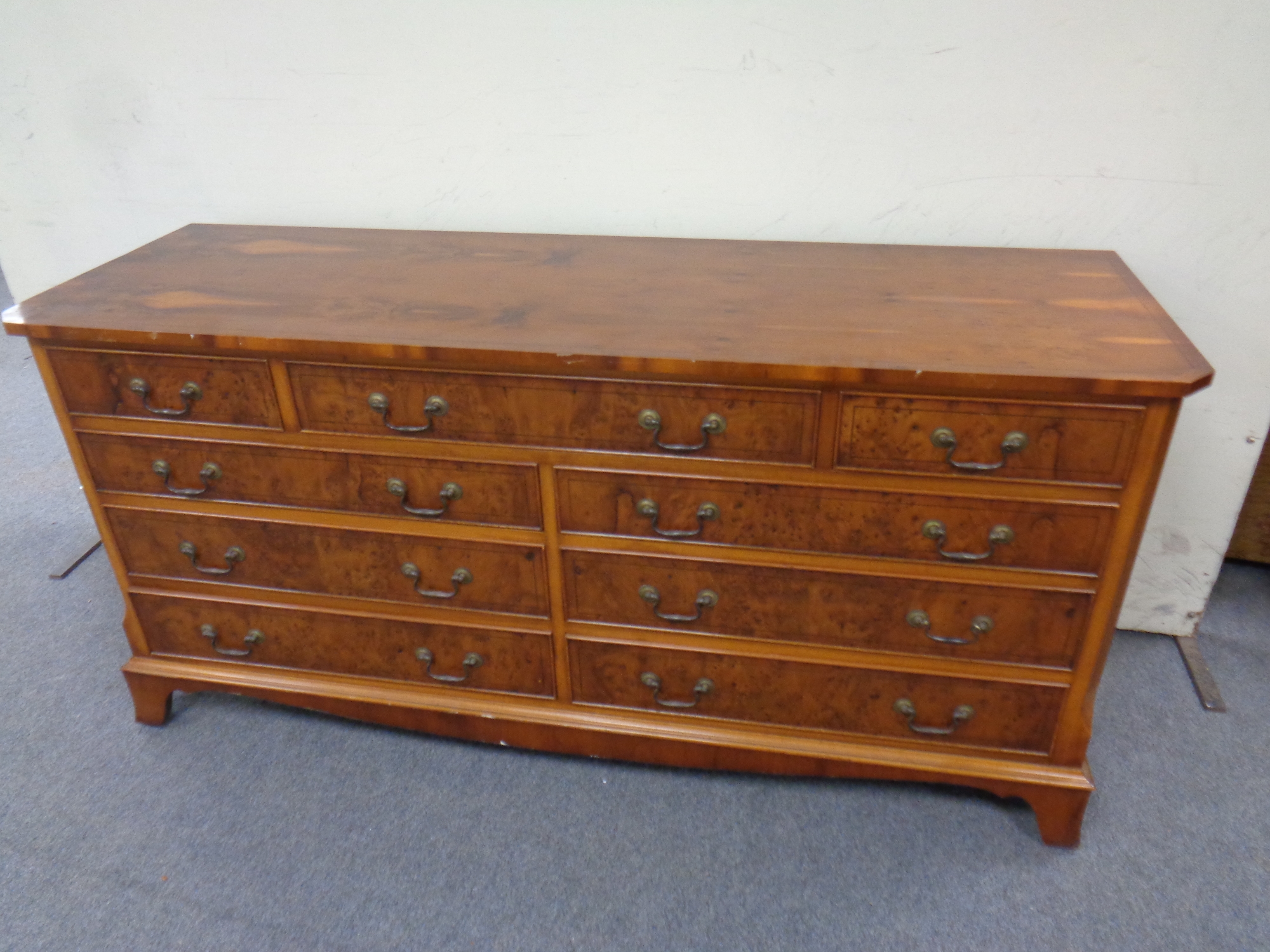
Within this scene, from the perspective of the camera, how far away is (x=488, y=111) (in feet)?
6.03

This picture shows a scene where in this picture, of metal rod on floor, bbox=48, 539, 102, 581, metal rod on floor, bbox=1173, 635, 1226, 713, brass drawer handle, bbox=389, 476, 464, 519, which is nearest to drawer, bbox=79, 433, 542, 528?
brass drawer handle, bbox=389, 476, 464, 519

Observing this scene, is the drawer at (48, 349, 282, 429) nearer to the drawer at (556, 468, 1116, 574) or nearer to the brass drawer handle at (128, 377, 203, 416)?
the brass drawer handle at (128, 377, 203, 416)

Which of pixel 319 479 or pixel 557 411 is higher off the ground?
pixel 557 411

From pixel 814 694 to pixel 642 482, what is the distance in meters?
0.52

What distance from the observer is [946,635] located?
1512 millimetres

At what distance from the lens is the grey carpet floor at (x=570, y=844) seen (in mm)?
1523

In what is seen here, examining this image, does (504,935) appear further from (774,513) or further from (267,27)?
(267,27)

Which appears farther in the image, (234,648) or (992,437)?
(234,648)

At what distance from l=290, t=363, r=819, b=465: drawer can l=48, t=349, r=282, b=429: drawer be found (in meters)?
0.08

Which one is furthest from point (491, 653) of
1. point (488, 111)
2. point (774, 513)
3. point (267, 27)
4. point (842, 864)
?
point (267, 27)

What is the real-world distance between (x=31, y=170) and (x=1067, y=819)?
2578 mm

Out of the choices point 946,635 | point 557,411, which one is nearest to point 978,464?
point 946,635

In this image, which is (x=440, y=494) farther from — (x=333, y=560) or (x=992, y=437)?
(x=992, y=437)

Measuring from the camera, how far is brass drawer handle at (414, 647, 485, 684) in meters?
1.72
